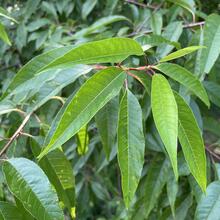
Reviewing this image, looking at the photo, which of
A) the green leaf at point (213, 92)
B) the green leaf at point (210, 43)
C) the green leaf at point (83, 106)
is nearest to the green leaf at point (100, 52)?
the green leaf at point (83, 106)

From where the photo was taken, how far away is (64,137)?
57 centimetres

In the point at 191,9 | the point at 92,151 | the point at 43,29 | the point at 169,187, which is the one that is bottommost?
the point at 92,151

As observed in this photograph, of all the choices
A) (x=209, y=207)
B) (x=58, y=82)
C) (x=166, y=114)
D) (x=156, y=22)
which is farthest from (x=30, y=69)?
(x=156, y=22)

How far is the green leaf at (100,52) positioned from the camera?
21.6 inches

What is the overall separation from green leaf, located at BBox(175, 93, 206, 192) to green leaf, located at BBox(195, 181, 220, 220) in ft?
0.70

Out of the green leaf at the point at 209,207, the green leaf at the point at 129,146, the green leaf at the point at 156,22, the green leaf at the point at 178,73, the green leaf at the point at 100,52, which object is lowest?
the green leaf at the point at 209,207

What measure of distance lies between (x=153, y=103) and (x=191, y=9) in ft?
1.47

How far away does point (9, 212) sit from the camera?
0.64 metres

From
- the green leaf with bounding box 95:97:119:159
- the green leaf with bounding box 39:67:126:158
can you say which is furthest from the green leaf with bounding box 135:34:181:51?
the green leaf with bounding box 39:67:126:158

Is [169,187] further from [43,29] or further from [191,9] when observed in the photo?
[43,29]

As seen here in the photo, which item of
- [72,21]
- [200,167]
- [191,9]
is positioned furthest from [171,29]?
[72,21]

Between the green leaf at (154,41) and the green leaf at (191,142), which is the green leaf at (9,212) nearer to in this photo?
the green leaf at (191,142)

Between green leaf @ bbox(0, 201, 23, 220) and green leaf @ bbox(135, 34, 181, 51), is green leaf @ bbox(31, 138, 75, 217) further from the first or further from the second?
green leaf @ bbox(135, 34, 181, 51)

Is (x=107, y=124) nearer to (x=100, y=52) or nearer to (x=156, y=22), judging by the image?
(x=100, y=52)
